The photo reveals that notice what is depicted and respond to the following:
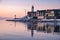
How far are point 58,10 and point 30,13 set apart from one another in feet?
37.2

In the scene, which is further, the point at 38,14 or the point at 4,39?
the point at 38,14

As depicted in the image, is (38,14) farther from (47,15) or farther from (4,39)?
(4,39)

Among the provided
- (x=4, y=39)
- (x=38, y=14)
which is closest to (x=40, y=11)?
(x=38, y=14)

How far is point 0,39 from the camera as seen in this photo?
12.6m

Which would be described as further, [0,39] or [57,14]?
[57,14]

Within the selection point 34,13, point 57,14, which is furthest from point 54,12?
point 34,13

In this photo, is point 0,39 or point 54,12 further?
point 54,12

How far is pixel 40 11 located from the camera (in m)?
86.6

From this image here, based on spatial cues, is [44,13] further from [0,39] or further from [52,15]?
[0,39]

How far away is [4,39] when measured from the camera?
12.7m

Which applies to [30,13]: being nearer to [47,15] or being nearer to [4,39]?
[47,15]

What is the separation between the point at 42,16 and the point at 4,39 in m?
73.1

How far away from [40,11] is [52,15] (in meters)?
5.15

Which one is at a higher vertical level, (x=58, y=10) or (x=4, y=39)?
(x=58, y=10)
